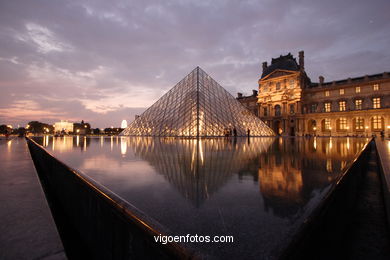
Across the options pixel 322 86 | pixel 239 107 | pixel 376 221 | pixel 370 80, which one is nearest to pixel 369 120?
pixel 370 80

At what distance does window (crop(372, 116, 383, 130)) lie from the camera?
28.8 m

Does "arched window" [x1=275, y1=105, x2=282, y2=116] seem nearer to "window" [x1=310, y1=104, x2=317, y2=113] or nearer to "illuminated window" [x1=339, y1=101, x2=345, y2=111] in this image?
"window" [x1=310, y1=104, x2=317, y2=113]

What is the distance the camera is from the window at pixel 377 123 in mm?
28817

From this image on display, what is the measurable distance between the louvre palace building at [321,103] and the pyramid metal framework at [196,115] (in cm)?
1360

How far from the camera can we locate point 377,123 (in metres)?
29.1

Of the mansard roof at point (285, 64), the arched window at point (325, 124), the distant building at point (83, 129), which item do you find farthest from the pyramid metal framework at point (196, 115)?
the distant building at point (83, 129)

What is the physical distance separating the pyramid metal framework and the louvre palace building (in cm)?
1360

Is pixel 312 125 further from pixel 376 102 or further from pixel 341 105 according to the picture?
pixel 376 102

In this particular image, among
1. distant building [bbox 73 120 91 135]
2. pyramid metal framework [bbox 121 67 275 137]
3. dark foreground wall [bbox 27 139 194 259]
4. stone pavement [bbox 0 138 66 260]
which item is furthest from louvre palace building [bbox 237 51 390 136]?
distant building [bbox 73 120 91 135]

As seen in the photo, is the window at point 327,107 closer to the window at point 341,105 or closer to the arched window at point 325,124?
the window at point 341,105

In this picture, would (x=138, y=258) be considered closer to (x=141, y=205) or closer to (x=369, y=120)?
(x=141, y=205)

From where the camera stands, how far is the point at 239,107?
23.2 m

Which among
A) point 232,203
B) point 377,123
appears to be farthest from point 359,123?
point 232,203

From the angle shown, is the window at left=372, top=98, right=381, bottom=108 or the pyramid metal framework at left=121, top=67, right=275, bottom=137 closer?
the pyramid metal framework at left=121, top=67, right=275, bottom=137
